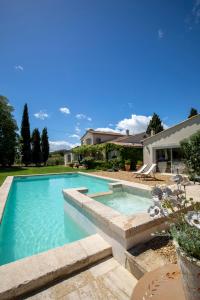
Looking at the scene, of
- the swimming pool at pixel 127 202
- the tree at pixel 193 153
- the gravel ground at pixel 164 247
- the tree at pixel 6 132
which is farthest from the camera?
the tree at pixel 6 132

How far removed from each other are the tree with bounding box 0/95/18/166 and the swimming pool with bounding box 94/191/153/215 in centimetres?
2546

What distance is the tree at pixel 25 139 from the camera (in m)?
33.9

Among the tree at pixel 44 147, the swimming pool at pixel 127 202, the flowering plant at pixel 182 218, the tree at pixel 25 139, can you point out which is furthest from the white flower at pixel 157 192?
the tree at pixel 44 147

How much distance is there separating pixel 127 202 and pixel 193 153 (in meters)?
5.84

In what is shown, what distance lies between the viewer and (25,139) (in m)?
34.9

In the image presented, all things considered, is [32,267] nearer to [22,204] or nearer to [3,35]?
[22,204]

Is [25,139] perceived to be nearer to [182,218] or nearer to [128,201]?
[128,201]

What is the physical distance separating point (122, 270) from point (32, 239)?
343 cm

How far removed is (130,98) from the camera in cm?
2420

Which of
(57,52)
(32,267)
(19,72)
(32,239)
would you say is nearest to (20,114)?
(19,72)

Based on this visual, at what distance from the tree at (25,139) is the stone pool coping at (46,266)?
3344 centimetres

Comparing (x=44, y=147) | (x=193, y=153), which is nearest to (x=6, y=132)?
(x=44, y=147)

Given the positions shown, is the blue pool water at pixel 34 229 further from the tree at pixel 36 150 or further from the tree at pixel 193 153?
the tree at pixel 36 150

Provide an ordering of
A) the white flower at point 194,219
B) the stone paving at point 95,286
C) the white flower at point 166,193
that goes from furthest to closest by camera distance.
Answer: the stone paving at point 95,286
the white flower at point 166,193
the white flower at point 194,219
